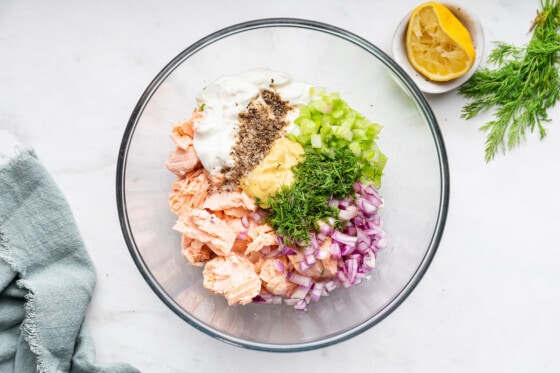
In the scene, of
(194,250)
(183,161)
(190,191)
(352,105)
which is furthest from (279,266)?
(352,105)

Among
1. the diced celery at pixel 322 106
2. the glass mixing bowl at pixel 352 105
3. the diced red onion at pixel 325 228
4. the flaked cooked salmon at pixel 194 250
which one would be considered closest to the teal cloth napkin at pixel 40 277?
the glass mixing bowl at pixel 352 105

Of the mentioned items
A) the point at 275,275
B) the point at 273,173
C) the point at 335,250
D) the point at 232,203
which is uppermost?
the point at 273,173

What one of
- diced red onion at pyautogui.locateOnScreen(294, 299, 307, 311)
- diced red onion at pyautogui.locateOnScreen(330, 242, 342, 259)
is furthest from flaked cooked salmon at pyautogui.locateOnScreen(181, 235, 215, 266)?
diced red onion at pyautogui.locateOnScreen(330, 242, 342, 259)

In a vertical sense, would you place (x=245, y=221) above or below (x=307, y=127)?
below

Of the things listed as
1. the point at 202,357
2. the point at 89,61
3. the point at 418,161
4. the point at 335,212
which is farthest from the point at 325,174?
the point at 89,61

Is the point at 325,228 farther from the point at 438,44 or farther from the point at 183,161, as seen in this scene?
the point at 438,44

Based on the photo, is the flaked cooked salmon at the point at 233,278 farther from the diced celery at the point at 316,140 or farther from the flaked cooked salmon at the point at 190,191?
the diced celery at the point at 316,140
